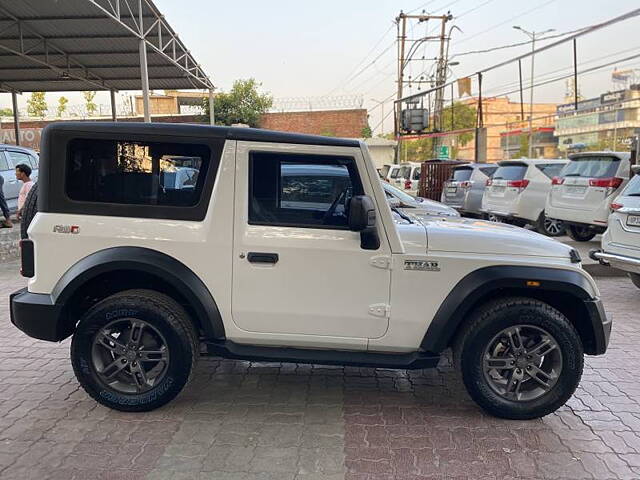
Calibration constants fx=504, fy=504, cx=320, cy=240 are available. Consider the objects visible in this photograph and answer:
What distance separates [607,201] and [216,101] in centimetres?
3010

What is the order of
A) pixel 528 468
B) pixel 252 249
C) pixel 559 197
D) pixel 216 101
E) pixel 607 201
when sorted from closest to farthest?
pixel 528 468
pixel 252 249
pixel 607 201
pixel 559 197
pixel 216 101

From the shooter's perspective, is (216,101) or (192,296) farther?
(216,101)

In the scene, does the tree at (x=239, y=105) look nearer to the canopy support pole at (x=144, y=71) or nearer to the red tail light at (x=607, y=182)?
the canopy support pole at (x=144, y=71)

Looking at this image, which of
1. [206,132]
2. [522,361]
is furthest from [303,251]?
[522,361]

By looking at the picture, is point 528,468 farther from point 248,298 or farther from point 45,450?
point 45,450

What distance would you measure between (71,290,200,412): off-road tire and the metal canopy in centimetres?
1011

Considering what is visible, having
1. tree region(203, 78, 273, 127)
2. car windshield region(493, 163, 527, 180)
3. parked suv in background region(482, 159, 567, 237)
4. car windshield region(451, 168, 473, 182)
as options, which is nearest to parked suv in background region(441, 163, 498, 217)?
car windshield region(451, 168, 473, 182)

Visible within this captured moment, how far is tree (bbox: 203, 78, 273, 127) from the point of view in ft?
114

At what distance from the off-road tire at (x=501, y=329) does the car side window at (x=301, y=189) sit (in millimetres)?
1126

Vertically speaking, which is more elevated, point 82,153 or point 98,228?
point 82,153

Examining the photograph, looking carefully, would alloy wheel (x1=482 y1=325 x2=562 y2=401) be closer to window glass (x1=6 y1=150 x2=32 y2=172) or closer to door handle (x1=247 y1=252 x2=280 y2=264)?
door handle (x1=247 y1=252 x2=280 y2=264)

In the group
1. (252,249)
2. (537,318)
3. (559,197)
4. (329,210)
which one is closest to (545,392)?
(537,318)

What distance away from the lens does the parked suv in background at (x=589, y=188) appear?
8570 mm

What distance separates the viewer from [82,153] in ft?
10.9
